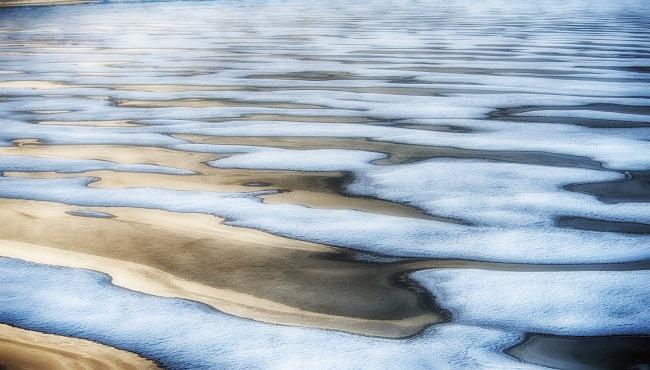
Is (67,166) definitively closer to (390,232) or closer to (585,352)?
(390,232)

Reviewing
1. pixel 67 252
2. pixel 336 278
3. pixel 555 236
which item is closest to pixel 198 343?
pixel 336 278

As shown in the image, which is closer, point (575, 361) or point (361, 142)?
point (575, 361)

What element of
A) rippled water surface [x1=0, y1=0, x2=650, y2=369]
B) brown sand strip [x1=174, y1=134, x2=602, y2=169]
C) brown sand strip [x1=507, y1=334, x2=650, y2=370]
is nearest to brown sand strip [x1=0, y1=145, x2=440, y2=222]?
rippled water surface [x1=0, y1=0, x2=650, y2=369]

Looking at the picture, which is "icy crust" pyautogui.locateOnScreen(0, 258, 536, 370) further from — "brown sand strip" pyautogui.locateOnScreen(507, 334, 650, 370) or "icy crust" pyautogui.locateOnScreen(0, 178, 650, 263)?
"icy crust" pyautogui.locateOnScreen(0, 178, 650, 263)

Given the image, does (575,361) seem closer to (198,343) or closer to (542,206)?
(198,343)

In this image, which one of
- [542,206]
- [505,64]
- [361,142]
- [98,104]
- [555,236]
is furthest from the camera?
[505,64]

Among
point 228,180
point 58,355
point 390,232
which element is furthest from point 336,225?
point 58,355
